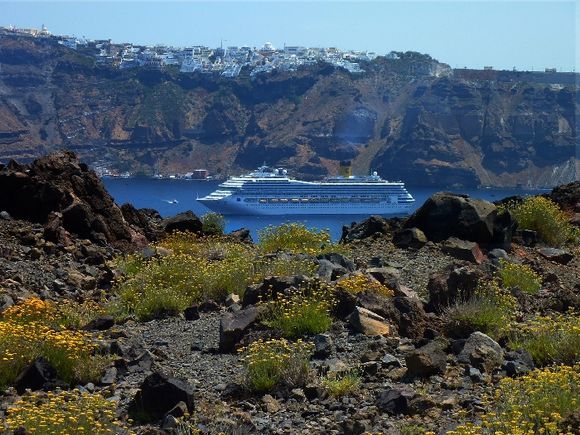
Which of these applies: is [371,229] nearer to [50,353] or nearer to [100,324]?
[100,324]

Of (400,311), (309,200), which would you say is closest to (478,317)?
(400,311)

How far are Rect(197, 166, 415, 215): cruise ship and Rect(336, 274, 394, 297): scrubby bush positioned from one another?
86.2 meters

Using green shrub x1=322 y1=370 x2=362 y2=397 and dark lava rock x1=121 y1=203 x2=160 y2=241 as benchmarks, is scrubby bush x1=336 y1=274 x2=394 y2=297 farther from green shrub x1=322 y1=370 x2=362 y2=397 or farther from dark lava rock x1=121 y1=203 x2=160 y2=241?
dark lava rock x1=121 y1=203 x2=160 y2=241

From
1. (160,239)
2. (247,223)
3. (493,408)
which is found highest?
(493,408)

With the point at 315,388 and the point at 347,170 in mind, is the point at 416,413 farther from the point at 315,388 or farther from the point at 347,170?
the point at 347,170

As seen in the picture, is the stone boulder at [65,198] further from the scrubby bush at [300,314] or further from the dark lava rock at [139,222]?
the scrubby bush at [300,314]

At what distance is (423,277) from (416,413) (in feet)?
20.1

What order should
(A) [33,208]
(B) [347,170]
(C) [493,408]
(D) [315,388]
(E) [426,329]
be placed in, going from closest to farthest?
(C) [493,408] → (D) [315,388] → (E) [426,329] → (A) [33,208] → (B) [347,170]

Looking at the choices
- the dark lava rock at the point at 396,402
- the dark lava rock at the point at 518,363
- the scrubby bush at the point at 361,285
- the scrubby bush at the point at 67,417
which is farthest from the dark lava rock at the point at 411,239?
the scrubby bush at the point at 67,417

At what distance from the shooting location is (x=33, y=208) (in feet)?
56.5

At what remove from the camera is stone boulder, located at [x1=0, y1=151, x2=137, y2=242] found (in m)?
16.9

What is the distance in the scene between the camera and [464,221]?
1628 cm

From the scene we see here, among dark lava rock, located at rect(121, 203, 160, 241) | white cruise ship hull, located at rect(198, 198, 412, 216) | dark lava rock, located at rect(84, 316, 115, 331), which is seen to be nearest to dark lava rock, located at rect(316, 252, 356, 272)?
dark lava rock, located at rect(84, 316, 115, 331)

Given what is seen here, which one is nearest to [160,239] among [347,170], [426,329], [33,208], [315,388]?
[33,208]
